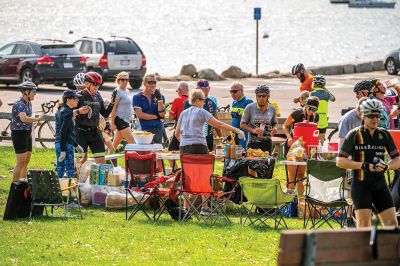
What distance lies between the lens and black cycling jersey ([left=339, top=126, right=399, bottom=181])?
12.3 m

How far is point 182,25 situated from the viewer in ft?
499

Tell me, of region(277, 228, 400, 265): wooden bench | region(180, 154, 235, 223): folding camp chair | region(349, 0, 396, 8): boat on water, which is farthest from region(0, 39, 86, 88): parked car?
region(349, 0, 396, 8): boat on water

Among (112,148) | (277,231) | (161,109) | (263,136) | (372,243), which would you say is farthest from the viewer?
(112,148)

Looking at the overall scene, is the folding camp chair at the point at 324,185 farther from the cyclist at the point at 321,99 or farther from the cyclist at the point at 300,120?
the cyclist at the point at 321,99

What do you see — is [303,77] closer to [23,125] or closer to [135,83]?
[23,125]

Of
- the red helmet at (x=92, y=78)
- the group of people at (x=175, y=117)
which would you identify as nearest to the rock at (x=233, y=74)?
the group of people at (x=175, y=117)

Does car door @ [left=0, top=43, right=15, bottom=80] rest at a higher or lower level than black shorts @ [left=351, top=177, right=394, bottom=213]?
higher

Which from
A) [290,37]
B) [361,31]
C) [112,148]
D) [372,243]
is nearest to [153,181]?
[112,148]

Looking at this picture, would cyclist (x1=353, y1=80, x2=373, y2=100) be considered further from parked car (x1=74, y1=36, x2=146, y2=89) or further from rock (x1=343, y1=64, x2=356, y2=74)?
rock (x1=343, y1=64, x2=356, y2=74)

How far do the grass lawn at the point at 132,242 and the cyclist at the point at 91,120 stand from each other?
6.13 feet

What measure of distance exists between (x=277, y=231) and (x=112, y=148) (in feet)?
20.7

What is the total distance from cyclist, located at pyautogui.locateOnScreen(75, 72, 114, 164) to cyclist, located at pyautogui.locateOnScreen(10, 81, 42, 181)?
702 mm

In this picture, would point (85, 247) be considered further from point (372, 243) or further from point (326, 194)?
point (372, 243)

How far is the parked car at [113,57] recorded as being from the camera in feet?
124
